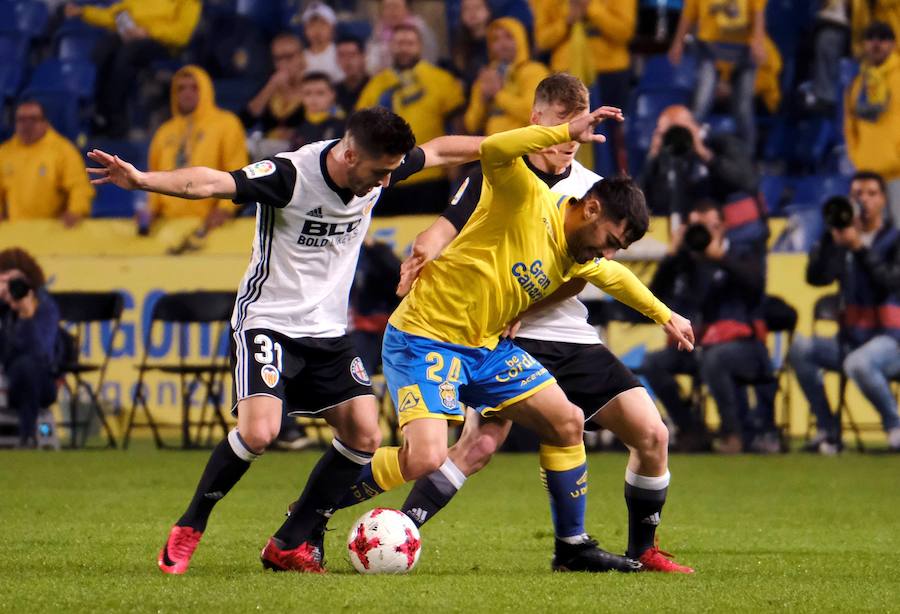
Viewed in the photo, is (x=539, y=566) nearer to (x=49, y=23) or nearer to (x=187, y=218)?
(x=187, y=218)

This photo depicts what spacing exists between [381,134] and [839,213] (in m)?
8.40

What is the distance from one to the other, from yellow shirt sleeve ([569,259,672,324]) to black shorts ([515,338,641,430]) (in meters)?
0.28

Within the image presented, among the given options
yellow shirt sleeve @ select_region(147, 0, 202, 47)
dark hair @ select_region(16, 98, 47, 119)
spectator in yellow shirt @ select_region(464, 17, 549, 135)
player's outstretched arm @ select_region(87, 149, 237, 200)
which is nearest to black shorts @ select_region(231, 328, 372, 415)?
player's outstretched arm @ select_region(87, 149, 237, 200)

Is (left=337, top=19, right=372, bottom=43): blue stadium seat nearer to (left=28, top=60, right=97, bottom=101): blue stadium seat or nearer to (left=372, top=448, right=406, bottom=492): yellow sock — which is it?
(left=28, top=60, right=97, bottom=101): blue stadium seat

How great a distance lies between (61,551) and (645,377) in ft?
24.9

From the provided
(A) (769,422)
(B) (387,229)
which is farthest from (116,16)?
(A) (769,422)

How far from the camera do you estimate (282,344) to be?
625cm

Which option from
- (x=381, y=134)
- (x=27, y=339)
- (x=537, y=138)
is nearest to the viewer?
(x=537, y=138)

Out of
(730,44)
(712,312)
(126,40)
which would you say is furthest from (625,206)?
(126,40)

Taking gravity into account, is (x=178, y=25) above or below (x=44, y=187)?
above

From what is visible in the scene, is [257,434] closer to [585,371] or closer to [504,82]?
[585,371]

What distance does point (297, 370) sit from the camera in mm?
6281

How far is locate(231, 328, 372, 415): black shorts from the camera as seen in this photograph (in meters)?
6.15

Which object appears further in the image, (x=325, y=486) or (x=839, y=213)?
(x=839, y=213)
